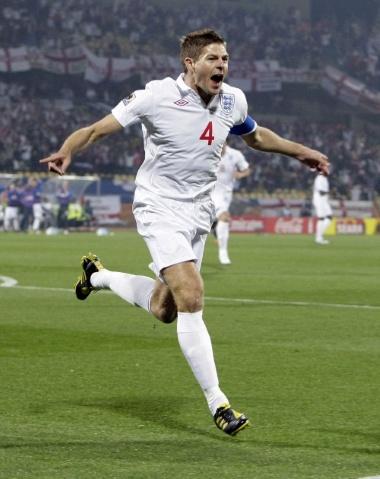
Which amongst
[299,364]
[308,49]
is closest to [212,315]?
[299,364]

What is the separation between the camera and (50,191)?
4541 centimetres

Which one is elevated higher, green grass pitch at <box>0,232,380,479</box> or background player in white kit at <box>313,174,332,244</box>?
green grass pitch at <box>0,232,380,479</box>

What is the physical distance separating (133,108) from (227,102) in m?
0.62

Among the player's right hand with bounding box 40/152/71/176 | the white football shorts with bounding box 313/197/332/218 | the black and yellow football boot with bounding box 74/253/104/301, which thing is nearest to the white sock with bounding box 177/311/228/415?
the player's right hand with bounding box 40/152/71/176

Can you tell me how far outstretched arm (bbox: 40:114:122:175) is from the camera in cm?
616

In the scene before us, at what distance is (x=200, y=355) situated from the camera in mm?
6336

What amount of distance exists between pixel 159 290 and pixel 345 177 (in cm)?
4872

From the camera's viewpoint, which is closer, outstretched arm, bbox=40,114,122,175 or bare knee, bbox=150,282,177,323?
outstretched arm, bbox=40,114,122,175

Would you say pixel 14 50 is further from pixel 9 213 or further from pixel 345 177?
pixel 345 177

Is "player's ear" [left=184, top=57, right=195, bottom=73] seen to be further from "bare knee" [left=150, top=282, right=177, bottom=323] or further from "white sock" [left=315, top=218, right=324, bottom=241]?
"white sock" [left=315, top=218, right=324, bottom=241]

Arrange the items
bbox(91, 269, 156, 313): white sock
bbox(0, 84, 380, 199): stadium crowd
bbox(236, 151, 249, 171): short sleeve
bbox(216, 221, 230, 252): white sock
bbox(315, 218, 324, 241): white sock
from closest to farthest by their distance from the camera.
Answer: bbox(91, 269, 156, 313): white sock, bbox(216, 221, 230, 252): white sock, bbox(236, 151, 249, 171): short sleeve, bbox(315, 218, 324, 241): white sock, bbox(0, 84, 380, 199): stadium crowd

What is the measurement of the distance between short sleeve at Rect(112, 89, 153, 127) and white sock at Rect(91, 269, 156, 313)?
1.34 metres

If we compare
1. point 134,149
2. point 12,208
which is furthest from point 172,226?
point 134,149

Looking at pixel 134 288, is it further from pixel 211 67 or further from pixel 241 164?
pixel 241 164
